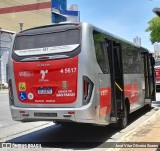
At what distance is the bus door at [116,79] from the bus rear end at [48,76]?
5.11 ft

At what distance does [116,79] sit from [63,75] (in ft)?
8.07

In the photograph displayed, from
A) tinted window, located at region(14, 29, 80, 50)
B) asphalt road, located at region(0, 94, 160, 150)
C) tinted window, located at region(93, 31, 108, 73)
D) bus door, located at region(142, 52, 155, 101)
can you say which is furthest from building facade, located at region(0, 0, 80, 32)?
tinted window, located at region(93, 31, 108, 73)

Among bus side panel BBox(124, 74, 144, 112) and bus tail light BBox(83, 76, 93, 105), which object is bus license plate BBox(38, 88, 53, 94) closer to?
bus tail light BBox(83, 76, 93, 105)

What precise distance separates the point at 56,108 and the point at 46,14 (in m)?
59.4

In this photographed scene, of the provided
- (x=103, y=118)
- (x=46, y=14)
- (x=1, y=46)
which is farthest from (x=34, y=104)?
(x=46, y=14)

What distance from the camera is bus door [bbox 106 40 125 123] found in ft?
34.4

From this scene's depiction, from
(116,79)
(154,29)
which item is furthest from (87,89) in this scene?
(154,29)

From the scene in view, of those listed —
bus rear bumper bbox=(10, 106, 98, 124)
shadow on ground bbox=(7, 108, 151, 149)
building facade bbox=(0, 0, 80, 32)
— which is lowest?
shadow on ground bbox=(7, 108, 151, 149)

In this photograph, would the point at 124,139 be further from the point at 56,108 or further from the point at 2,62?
the point at 2,62

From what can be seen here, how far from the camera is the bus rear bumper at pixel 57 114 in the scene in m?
8.92

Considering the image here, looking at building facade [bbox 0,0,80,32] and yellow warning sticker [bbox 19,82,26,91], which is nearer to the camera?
yellow warning sticker [bbox 19,82,26,91]

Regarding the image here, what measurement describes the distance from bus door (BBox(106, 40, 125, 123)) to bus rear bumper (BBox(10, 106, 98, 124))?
147cm

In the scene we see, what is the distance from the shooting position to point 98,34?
9.93 m

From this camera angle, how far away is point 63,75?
919cm
